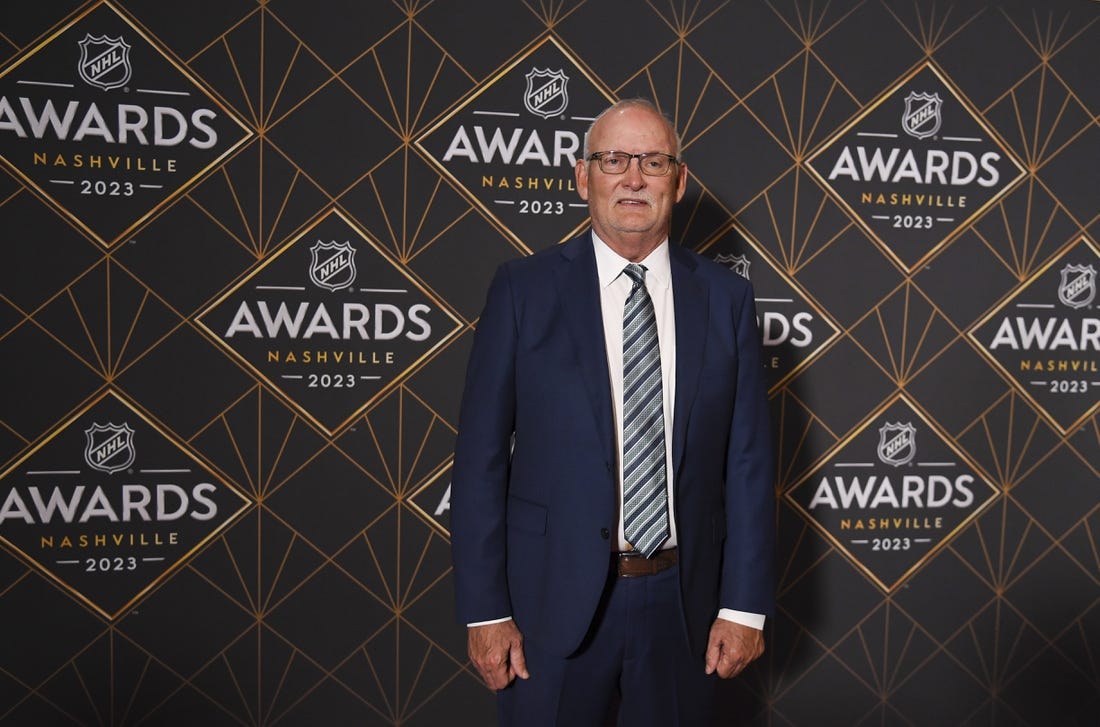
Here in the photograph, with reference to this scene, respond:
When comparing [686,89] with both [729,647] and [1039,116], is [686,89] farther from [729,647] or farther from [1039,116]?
[729,647]

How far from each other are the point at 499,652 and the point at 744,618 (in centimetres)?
44

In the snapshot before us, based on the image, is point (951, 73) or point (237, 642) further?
point (951, 73)

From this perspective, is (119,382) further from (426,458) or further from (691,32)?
(691,32)

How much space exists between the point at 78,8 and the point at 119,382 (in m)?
0.81

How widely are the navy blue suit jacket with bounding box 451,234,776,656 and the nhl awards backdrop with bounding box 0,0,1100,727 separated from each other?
59 cm

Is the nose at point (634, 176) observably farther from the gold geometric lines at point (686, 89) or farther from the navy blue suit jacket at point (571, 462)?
the gold geometric lines at point (686, 89)

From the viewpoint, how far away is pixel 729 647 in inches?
58.7

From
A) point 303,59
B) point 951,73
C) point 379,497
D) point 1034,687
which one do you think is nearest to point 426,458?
point 379,497

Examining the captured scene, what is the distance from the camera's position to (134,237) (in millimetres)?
1877

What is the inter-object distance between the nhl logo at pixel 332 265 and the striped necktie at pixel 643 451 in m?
0.82

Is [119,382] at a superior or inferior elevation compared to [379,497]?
superior

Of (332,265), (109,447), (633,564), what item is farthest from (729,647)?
(109,447)

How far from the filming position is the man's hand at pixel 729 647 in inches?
58.7

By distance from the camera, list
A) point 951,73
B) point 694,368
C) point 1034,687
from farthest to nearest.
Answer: point 1034,687 → point 951,73 → point 694,368
